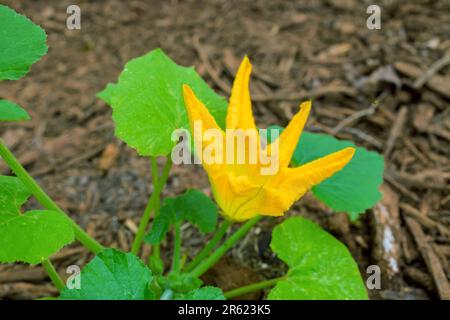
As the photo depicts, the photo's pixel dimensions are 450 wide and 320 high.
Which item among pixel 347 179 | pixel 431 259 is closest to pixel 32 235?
pixel 347 179

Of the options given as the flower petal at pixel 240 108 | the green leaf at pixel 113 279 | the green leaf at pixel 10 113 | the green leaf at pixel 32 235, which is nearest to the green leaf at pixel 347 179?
the flower petal at pixel 240 108

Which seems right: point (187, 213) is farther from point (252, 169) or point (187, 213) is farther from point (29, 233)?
point (29, 233)

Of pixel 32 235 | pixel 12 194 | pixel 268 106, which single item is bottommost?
pixel 32 235

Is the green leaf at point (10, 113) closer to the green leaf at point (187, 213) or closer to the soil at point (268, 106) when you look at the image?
the green leaf at point (187, 213)

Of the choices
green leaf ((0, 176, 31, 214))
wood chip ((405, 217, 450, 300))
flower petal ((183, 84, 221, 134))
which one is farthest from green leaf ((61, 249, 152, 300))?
wood chip ((405, 217, 450, 300))
